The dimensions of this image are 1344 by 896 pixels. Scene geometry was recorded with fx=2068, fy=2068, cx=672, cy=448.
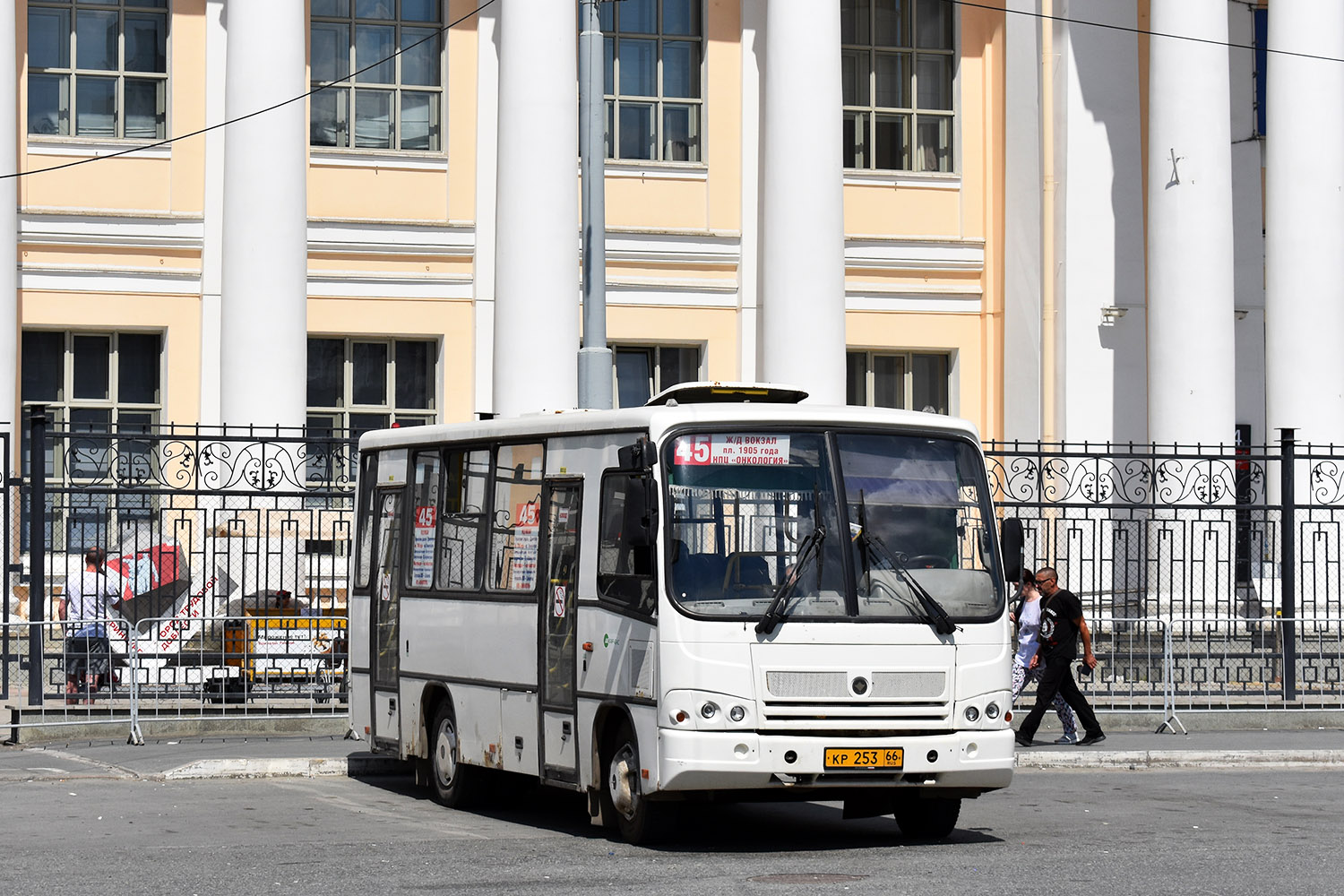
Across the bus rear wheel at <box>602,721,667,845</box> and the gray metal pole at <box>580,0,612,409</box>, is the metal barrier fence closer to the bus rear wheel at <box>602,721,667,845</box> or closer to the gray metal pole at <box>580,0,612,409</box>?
the gray metal pole at <box>580,0,612,409</box>

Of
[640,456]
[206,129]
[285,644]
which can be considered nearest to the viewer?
[640,456]

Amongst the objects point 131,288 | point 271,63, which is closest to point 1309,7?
point 271,63

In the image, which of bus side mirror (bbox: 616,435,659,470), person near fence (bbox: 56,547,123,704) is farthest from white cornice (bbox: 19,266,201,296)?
bus side mirror (bbox: 616,435,659,470)

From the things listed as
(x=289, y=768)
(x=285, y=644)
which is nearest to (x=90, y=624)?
(x=285, y=644)

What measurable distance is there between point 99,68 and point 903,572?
1904cm

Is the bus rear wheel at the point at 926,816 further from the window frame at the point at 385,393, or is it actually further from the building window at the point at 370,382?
the building window at the point at 370,382

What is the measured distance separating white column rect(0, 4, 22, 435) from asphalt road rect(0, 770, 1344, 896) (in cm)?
1061

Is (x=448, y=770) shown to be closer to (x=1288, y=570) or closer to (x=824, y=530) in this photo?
(x=824, y=530)

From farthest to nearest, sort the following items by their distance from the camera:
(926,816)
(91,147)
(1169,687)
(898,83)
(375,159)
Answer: (898,83)
(375,159)
(91,147)
(1169,687)
(926,816)

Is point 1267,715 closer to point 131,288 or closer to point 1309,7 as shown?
point 1309,7

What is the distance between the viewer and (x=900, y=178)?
99.3 ft

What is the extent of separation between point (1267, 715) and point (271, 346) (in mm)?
11985

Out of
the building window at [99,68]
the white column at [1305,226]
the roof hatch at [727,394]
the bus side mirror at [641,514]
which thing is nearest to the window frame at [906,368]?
the white column at [1305,226]

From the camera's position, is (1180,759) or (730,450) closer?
(730,450)
